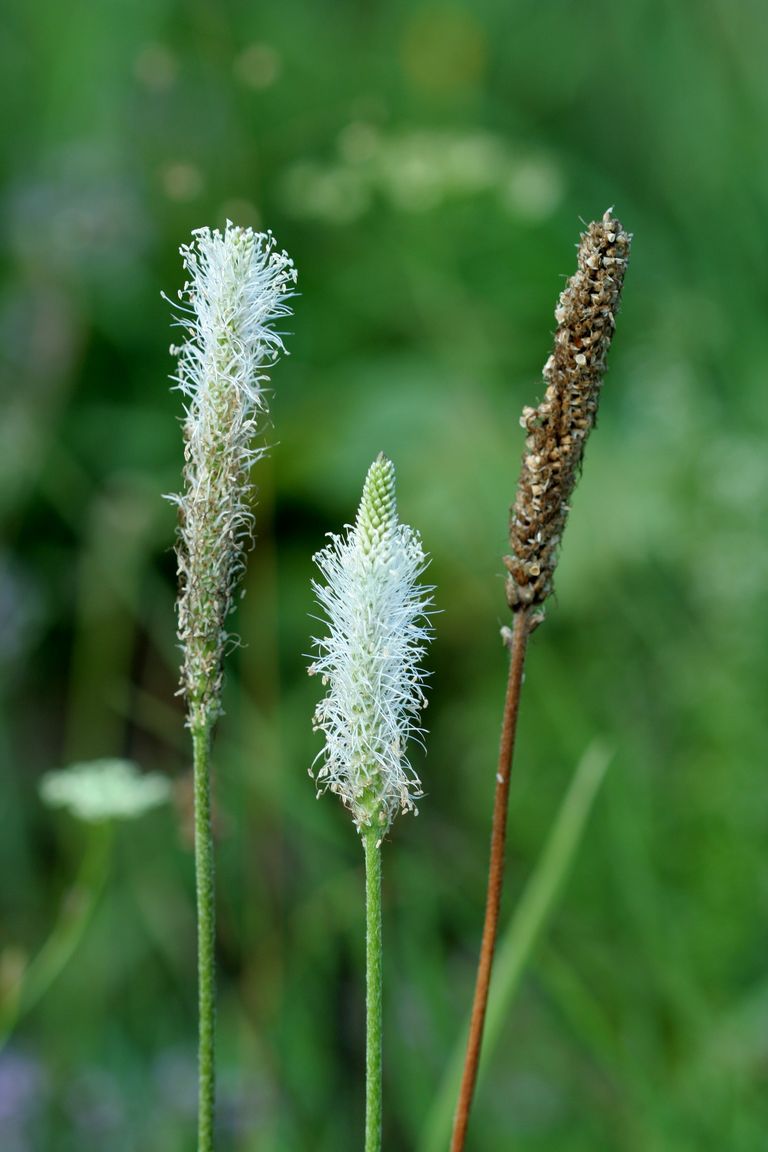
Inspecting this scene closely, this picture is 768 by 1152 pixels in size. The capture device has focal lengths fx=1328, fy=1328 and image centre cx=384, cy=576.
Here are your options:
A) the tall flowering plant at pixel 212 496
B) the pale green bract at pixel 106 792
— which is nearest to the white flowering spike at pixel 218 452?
the tall flowering plant at pixel 212 496

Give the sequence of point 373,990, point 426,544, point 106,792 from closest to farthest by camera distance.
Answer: point 373,990 → point 106,792 → point 426,544

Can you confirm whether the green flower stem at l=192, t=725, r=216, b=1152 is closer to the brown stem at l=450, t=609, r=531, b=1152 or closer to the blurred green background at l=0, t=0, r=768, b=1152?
the brown stem at l=450, t=609, r=531, b=1152

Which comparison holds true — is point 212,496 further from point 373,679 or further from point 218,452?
point 373,679

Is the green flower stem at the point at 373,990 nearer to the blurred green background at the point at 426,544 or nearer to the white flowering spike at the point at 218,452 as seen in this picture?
the white flowering spike at the point at 218,452

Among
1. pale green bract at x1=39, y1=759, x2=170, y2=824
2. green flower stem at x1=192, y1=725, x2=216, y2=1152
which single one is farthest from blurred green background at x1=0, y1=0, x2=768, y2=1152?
green flower stem at x1=192, y1=725, x2=216, y2=1152

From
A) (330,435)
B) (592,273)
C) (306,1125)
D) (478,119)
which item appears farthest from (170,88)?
(592,273)

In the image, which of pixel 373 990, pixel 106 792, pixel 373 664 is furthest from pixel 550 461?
pixel 106 792

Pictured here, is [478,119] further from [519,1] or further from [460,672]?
[460,672]
